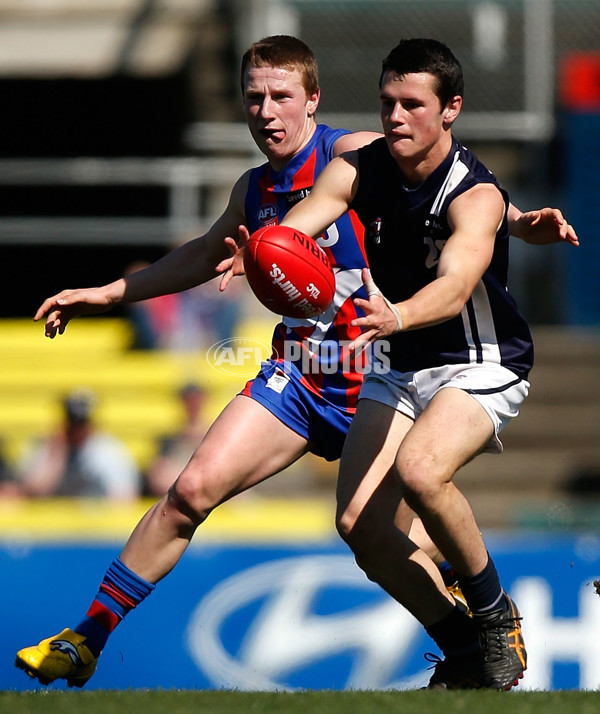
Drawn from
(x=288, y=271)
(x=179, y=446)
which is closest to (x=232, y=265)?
(x=288, y=271)

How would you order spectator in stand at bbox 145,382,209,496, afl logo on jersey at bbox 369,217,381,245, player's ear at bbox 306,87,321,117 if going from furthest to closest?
spectator in stand at bbox 145,382,209,496 < player's ear at bbox 306,87,321,117 < afl logo on jersey at bbox 369,217,381,245

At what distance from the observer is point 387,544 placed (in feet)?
15.3

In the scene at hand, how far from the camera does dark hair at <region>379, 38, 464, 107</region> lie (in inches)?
169

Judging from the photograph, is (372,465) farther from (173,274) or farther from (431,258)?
(173,274)

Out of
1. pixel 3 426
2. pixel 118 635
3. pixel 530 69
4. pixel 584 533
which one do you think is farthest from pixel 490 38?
pixel 118 635

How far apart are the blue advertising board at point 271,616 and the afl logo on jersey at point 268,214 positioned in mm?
2827

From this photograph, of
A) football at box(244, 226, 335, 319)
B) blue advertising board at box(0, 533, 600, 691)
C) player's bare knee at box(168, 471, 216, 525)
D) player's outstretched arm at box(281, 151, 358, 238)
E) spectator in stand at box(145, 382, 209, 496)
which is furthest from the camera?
spectator in stand at box(145, 382, 209, 496)

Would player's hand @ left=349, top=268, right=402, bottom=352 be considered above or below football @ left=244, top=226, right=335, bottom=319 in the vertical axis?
below

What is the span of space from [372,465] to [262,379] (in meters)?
0.59

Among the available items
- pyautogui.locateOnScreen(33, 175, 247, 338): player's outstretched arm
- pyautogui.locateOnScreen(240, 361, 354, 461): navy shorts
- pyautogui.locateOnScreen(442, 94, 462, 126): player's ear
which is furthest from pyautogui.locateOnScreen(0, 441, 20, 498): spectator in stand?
pyautogui.locateOnScreen(442, 94, 462, 126): player's ear

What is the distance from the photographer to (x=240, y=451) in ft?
15.3

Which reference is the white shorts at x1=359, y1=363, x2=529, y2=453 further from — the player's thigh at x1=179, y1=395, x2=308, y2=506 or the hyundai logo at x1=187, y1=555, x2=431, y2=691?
the hyundai logo at x1=187, y1=555, x2=431, y2=691

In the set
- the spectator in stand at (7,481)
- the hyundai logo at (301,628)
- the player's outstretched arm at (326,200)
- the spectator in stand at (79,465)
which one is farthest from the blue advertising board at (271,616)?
the player's outstretched arm at (326,200)

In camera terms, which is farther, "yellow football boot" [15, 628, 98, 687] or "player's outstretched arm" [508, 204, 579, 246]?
"player's outstretched arm" [508, 204, 579, 246]
